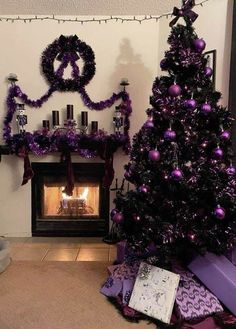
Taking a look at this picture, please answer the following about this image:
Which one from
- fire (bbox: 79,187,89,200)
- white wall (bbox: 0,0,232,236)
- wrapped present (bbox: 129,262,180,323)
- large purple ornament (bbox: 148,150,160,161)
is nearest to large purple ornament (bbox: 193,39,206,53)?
large purple ornament (bbox: 148,150,160,161)

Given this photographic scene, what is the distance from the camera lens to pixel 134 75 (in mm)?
Result: 3326

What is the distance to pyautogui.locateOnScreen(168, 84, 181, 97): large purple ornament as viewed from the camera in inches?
76.3

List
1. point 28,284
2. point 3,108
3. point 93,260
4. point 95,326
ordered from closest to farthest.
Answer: point 95,326
point 28,284
point 93,260
point 3,108

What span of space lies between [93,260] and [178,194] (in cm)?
127

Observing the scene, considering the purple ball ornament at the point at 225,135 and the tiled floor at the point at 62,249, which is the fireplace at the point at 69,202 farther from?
the purple ball ornament at the point at 225,135

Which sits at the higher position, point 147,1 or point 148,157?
point 147,1

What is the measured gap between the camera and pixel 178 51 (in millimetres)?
1974

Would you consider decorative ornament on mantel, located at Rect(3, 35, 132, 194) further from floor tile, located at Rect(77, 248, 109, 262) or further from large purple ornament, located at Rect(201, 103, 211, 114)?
large purple ornament, located at Rect(201, 103, 211, 114)

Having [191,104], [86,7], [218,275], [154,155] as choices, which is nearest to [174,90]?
[191,104]

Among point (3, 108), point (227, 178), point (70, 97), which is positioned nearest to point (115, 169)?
point (70, 97)

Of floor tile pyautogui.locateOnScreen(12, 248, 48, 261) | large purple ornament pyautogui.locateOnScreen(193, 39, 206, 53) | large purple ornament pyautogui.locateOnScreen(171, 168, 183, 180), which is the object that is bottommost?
floor tile pyautogui.locateOnScreen(12, 248, 48, 261)

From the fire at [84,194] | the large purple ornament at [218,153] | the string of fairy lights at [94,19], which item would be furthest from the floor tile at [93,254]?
the string of fairy lights at [94,19]

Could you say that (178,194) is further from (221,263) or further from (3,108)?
(3,108)

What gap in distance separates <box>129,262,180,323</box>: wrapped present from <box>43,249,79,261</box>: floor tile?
1.02 metres
